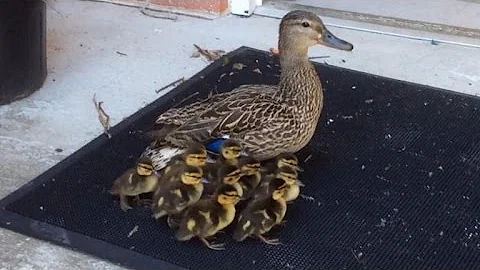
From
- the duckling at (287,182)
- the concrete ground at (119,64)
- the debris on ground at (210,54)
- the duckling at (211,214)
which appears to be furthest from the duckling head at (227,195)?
the debris on ground at (210,54)

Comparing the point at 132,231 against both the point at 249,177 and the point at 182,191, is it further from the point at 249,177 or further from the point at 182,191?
the point at 249,177

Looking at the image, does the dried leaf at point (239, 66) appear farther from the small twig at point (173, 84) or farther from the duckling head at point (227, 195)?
the duckling head at point (227, 195)

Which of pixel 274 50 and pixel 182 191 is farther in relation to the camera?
pixel 274 50

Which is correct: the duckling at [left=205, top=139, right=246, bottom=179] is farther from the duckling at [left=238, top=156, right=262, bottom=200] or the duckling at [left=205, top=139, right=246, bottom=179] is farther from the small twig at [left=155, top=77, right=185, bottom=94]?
the small twig at [left=155, top=77, right=185, bottom=94]

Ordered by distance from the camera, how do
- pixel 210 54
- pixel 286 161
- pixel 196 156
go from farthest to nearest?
pixel 210 54
pixel 286 161
pixel 196 156

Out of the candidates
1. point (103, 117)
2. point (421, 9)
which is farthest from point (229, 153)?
point (421, 9)

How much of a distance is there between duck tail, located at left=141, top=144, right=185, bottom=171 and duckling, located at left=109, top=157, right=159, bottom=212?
7 centimetres

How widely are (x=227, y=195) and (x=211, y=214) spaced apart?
72mm

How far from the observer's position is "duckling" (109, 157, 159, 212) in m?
2.81

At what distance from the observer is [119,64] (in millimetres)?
4141

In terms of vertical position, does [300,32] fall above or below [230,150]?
above

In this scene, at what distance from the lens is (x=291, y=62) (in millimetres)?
3168

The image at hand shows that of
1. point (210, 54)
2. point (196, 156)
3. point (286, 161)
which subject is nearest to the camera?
point (196, 156)

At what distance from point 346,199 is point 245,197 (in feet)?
1.28
